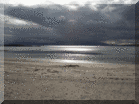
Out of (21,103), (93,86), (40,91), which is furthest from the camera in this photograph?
(93,86)

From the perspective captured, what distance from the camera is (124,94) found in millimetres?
4668

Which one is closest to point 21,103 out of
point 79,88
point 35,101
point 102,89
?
point 35,101

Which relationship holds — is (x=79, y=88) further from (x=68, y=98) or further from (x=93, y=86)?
(x=68, y=98)

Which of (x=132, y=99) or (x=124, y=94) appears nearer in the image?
(x=132, y=99)

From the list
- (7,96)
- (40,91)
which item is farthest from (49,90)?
(7,96)

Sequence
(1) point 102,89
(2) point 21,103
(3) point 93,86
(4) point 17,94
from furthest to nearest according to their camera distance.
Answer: (3) point 93,86 → (1) point 102,89 → (4) point 17,94 → (2) point 21,103

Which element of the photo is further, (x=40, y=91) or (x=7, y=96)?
(x=40, y=91)

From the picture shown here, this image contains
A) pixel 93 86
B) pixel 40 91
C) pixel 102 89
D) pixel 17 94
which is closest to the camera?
pixel 17 94

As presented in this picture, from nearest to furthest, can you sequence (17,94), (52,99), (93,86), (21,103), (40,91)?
(21,103), (52,99), (17,94), (40,91), (93,86)

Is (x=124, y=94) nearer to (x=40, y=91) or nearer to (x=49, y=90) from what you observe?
(x=49, y=90)

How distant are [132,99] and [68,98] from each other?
96.1 inches

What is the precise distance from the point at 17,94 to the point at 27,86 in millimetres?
929

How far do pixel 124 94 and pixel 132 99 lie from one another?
460mm

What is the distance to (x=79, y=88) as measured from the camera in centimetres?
532
